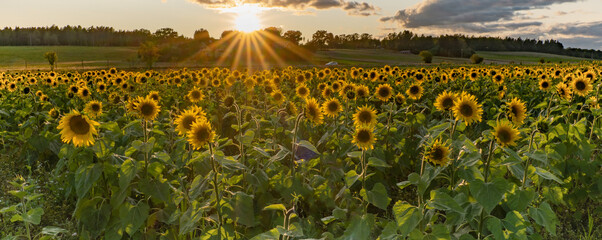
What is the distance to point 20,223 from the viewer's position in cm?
593

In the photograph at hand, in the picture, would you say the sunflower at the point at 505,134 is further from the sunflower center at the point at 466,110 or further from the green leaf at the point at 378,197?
the green leaf at the point at 378,197

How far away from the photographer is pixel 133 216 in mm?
3789

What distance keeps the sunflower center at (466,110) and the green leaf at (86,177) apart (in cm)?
355

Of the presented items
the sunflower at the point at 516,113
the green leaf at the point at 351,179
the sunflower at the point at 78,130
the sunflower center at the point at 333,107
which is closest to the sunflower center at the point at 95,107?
the sunflower at the point at 78,130

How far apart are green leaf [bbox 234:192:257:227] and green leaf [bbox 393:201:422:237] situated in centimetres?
A: 119

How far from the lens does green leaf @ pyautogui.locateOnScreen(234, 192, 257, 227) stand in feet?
11.3

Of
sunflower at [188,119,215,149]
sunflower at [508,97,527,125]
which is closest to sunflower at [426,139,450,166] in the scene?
sunflower at [508,97,527,125]

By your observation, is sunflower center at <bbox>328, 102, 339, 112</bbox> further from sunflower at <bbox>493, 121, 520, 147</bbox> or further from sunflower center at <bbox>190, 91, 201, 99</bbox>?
sunflower center at <bbox>190, 91, 201, 99</bbox>

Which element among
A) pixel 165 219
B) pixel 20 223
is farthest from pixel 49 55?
pixel 165 219

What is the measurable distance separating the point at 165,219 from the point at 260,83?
8.54 m

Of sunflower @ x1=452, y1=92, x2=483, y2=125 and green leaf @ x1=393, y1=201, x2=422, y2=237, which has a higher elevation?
sunflower @ x1=452, y1=92, x2=483, y2=125

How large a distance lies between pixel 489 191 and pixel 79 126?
3.62m

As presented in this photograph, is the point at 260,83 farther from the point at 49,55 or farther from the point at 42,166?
the point at 49,55

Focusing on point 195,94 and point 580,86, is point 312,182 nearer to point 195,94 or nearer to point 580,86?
point 195,94
